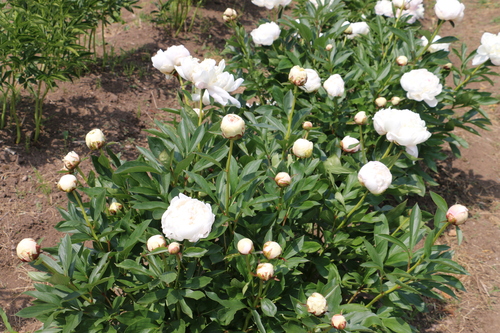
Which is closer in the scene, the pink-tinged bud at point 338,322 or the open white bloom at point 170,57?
the pink-tinged bud at point 338,322

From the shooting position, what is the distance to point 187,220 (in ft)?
3.62

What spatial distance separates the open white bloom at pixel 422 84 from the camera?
1883 millimetres

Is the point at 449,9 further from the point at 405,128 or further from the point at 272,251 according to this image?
the point at 272,251

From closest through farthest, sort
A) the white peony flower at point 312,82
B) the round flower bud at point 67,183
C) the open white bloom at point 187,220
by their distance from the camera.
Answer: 1. the open white bloom at point 187,220
2. the round flower bud at point 67,183
3. the white peony flower at point 312,82

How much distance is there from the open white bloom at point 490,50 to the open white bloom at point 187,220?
180cm

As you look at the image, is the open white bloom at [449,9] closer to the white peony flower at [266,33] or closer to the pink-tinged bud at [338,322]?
the white peony flower at [266,33]

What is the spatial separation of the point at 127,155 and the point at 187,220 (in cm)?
219

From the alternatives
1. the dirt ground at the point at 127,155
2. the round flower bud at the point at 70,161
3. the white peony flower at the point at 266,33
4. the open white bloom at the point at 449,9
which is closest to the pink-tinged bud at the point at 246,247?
the round flower bud at the point at 70,161

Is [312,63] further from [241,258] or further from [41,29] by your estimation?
[41,29]

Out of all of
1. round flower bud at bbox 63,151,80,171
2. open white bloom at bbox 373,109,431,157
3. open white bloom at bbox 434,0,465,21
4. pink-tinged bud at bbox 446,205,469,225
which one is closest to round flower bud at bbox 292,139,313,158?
open white bloom at bbox 373,109,431,157

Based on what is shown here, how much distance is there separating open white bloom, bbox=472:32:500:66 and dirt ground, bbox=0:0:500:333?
4.07 ft

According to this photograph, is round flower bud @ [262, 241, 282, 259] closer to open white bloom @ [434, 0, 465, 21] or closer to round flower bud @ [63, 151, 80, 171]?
round flower bud @ [63, 151, 80, 171]

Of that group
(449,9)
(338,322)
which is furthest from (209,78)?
(449,9)

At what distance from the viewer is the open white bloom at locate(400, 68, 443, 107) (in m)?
1.88
